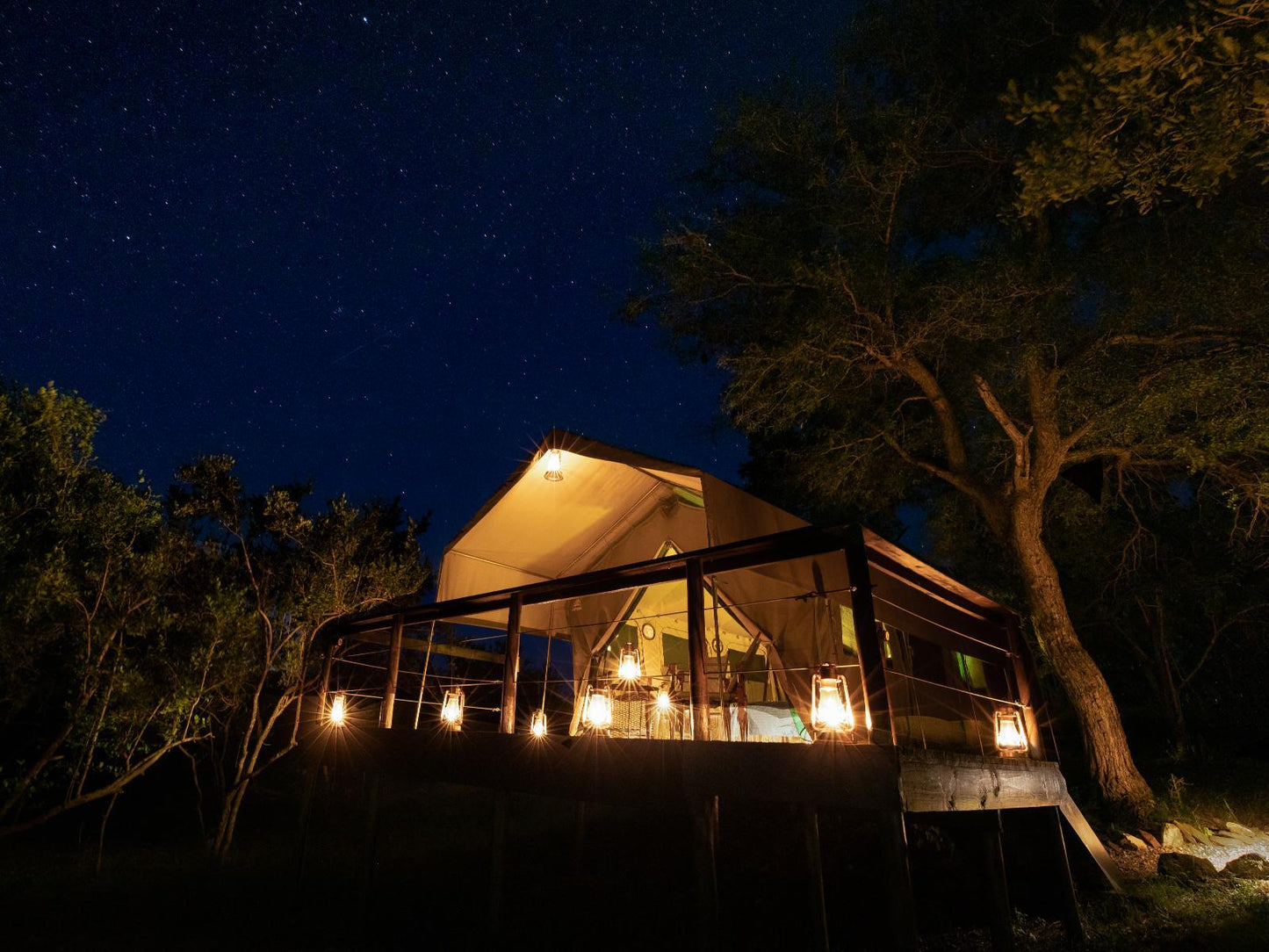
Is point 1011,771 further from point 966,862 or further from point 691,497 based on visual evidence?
point 691,497

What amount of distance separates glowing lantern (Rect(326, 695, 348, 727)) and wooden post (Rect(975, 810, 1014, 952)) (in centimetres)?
654

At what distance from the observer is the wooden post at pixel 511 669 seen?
620 cm

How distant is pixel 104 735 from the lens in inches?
391

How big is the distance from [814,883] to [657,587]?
15.4 ft

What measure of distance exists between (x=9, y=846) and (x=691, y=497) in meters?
13.7

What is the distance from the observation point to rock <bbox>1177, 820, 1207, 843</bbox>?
7.97 m

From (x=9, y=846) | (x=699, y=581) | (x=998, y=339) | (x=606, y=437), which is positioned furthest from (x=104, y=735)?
(x=998, y=339)

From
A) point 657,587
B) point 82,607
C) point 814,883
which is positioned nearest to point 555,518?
point 657,587

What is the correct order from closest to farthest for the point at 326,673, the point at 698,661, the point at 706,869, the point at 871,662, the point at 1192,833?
the point at 871,662 < the point at 706,869 < the point at 698,661 < the point at 1192,833 < the point at 326,673

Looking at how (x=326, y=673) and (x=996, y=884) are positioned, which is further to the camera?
(x=326, y=673)

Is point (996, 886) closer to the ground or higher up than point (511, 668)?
closer to the ground

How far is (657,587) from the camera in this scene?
29.8ft

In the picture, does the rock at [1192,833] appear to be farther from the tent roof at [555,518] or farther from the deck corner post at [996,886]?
the deck corner post at [996,886]

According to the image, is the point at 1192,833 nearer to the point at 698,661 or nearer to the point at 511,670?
the point at 698,661
